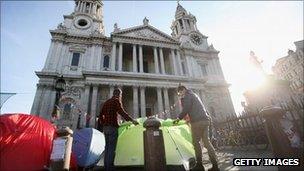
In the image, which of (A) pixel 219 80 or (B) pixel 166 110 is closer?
(B) pixel 166 110

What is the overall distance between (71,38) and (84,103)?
31.9 feet

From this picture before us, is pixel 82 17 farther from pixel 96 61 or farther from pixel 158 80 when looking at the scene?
pixel 158 80

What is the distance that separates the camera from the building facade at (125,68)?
18.5m

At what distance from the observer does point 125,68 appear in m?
25.7

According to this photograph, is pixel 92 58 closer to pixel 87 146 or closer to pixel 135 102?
pixel 135 102

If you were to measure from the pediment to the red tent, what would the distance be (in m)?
21.3

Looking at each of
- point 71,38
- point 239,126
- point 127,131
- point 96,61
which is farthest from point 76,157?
point 71,38

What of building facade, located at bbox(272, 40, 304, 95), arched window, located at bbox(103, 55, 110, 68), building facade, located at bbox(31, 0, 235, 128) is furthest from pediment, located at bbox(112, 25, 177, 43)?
building facade, located at bbox(272, 40, 304, 95)

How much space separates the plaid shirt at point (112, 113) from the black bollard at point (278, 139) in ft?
11.1

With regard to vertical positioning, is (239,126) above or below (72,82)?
below

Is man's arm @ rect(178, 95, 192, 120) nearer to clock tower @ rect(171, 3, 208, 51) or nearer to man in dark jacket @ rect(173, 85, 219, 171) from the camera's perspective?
man in dark jacket @ rect(173, 85, 219, 171)

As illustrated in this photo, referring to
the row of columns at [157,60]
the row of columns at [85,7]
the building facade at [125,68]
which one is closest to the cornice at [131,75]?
the building facade at [125,68]

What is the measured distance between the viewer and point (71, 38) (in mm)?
22953

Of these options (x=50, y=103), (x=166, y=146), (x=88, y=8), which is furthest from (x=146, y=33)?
(x=166, y=146)
